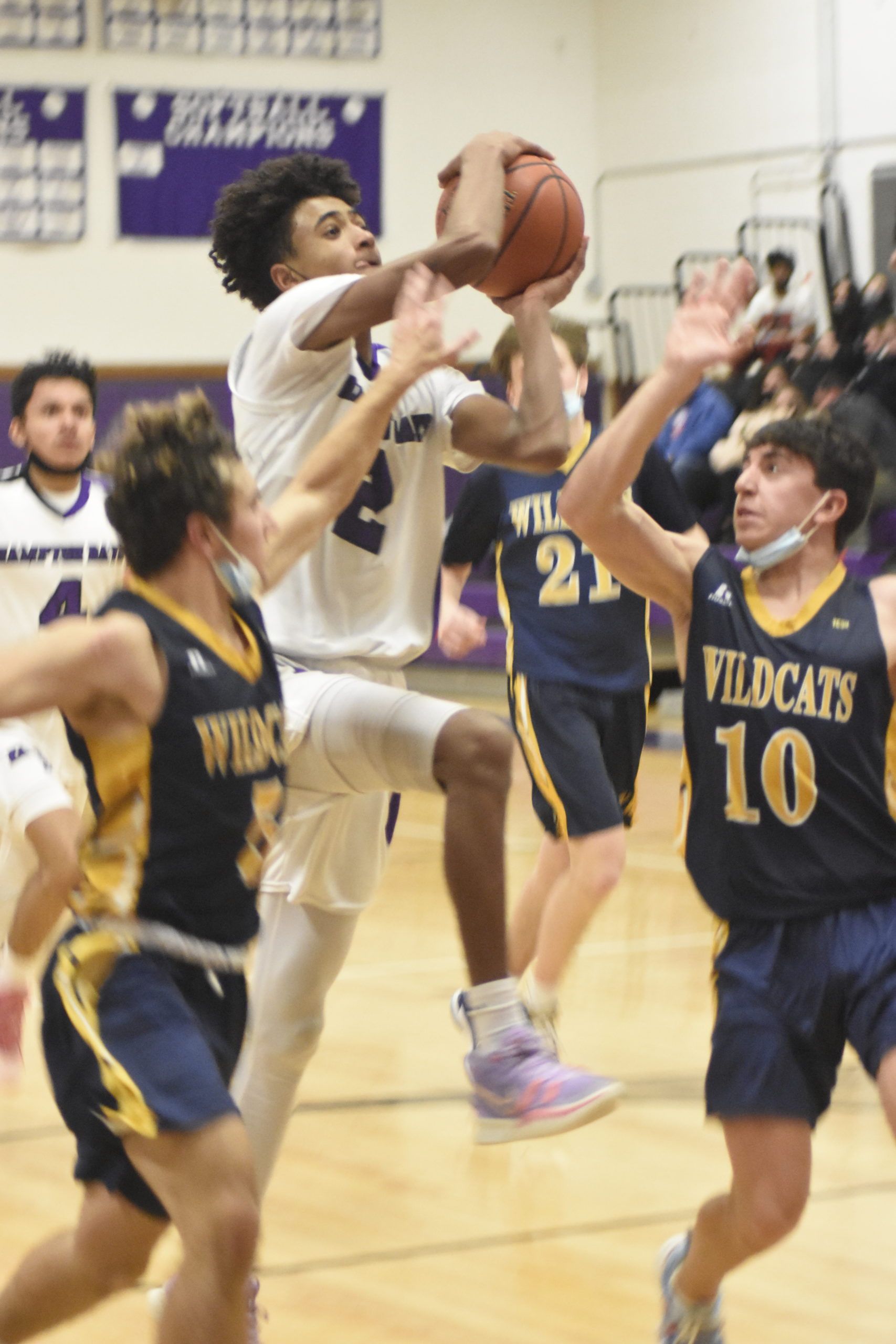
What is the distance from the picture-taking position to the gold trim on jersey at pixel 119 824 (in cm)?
260

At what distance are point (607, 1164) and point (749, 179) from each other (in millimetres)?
10709

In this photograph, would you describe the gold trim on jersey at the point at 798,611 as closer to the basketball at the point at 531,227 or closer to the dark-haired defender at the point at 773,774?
the dark-haired defender at the point at 773,774

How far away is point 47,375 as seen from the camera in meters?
4.96

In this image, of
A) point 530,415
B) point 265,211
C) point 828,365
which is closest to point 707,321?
point 530,415

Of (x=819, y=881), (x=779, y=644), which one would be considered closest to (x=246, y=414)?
(x=779, y=644)

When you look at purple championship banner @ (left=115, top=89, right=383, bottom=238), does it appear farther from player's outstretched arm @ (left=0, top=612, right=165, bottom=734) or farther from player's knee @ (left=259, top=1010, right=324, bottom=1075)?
player's outstretched arm @ (left=0, top=612, right=165, bottom=734)

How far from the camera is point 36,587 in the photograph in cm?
493

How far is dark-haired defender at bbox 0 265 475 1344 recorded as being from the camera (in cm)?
248

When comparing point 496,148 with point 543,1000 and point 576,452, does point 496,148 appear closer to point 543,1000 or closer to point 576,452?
point 576,452

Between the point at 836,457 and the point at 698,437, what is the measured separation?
880cm

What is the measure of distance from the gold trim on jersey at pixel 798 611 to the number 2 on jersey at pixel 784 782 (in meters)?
0.19

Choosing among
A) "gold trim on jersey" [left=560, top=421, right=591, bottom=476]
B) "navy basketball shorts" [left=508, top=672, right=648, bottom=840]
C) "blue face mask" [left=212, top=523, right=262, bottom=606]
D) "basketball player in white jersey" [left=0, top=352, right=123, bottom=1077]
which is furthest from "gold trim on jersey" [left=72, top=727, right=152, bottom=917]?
"gold trim on jersey" [left=560, top=421, right=591, bottom=476]

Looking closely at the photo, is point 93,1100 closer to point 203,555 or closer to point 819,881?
point 203,555

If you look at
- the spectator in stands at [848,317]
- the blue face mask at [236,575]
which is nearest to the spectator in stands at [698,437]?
the spectator in stands at [848,317]
